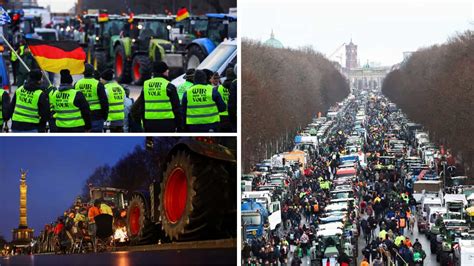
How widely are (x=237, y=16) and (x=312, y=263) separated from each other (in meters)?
2.20

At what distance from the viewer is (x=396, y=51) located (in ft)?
37.7

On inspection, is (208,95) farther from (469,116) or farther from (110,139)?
(469,116)

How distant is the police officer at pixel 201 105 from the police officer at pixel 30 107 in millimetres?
1169

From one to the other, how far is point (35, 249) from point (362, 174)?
9.60 feet

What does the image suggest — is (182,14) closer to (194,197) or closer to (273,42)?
(273,42)

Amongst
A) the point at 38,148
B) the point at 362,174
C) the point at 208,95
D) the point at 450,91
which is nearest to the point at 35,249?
the point at 38,148

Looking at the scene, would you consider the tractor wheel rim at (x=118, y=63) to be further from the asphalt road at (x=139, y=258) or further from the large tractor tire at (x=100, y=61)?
the asphalt road at (x=139, y=258)

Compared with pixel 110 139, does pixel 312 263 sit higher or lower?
lower

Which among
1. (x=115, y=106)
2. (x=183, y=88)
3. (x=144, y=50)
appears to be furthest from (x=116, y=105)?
(x=144, y=50)

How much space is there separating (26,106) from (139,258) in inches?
62.9

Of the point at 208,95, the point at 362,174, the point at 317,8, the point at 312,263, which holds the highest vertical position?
the point at 317,8

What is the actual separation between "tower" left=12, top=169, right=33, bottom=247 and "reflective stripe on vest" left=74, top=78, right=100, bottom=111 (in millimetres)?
821

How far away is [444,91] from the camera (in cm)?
1146

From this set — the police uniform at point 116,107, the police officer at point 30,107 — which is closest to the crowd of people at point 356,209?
the police uniform at point 116,107
